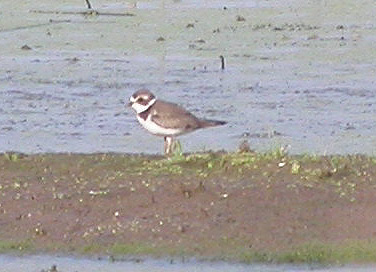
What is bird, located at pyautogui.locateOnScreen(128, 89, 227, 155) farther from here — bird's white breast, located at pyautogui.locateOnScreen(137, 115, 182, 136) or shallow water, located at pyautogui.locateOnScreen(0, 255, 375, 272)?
shallow water, located at pyautogui.locateOnScreen(0, 255, 375, 272)

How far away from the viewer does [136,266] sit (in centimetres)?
812

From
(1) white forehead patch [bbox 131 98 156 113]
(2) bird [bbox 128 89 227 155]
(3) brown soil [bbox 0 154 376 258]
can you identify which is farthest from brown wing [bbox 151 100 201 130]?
(3) brown soil [bbox 0 154 376 258]

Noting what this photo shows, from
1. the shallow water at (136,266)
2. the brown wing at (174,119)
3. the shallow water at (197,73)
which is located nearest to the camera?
the shallow water at (136,266)

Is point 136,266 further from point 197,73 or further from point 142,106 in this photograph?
point 197,73

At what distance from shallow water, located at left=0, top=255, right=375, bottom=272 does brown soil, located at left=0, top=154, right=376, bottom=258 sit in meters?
0.14

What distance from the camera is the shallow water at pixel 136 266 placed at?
317 inches

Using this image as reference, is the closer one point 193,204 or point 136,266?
point 136,266

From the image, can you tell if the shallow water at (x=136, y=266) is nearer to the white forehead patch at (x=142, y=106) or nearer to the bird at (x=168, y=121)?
the bird at (x=168, y=121)

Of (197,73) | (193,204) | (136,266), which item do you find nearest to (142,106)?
(193,204)

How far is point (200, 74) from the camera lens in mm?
14375

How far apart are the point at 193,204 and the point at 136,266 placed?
2.79 ft

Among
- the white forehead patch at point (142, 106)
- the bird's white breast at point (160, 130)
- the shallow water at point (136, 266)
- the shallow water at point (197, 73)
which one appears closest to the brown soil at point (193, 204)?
the shallow water at point (136, 266)

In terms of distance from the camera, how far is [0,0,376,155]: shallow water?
1204 cm

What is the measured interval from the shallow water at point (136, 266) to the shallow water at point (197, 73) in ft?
10.2
